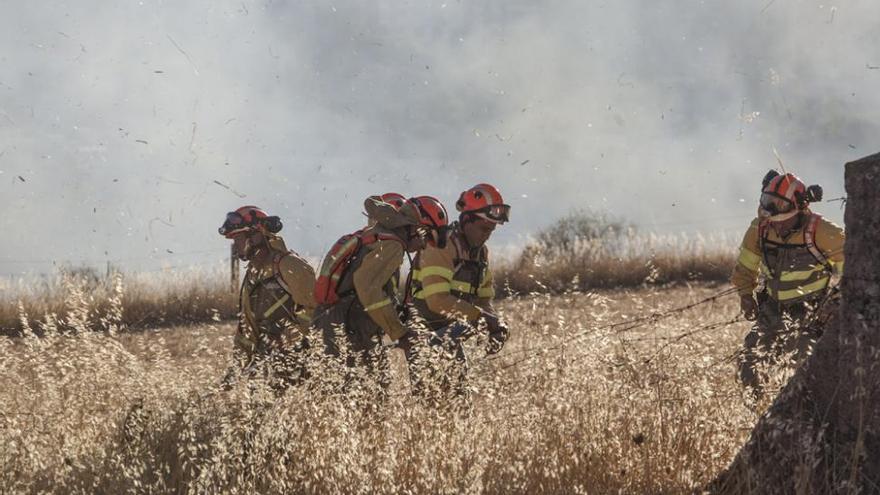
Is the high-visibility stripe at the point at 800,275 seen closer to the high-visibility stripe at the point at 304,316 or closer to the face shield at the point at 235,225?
the high-visibility stripe at the point at 304,316

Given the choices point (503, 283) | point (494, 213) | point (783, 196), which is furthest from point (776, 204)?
point (503, 283)

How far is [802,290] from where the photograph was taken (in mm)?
7172

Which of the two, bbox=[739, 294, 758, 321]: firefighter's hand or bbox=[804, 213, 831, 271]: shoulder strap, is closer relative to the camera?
bbox=[804, 213, 831, 271]: shoulder strap

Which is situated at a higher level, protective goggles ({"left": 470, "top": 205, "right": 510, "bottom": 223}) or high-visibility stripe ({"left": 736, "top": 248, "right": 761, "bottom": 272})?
protective goggles ({"left": 470, "top": 205, "right": 510, "bottom": 223})

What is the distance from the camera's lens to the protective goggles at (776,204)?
287 inches

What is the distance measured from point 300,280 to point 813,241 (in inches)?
152

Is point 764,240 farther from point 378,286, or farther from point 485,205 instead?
point 378,286

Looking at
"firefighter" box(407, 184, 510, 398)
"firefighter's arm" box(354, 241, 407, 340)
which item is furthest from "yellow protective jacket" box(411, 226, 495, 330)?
"firefighter's arm" box(354, 241, 407, 340)

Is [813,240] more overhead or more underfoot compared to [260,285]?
more overhead

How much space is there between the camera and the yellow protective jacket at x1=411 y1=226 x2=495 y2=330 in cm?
698

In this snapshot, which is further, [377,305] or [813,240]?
[813,240]

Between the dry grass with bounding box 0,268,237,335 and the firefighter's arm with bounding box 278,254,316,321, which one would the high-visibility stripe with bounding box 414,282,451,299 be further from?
the dry grass with bounding box 0,268,237,335

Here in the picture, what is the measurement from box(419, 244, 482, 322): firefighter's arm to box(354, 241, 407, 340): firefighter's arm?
2.19 ft

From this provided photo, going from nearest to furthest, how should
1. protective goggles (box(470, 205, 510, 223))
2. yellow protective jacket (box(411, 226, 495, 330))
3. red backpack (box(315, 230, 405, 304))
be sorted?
1. red backpack (box(315, 230, 405, 304))
2. yellow protective jacket (box(411, 226, 495, 330))
3. protective goggles (box(470, 205, 510, 223))
